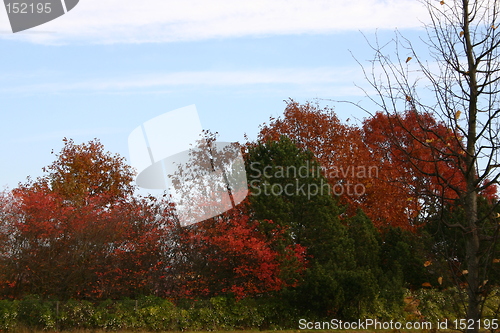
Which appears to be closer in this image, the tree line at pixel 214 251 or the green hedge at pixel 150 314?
the green hedge at pixel 150 314

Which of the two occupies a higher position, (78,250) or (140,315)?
(78,250)

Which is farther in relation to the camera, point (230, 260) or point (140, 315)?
point (230, 260)

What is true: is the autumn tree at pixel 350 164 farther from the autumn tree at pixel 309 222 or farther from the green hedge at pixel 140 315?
the green hedge at pixel 140 315

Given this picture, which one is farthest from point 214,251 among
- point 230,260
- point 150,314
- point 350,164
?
point 350,164

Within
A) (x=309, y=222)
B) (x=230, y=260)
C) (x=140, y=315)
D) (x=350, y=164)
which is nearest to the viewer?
(x=140, y=315)

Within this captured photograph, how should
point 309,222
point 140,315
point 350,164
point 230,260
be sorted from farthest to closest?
1. point 350,164
2. point 309,222
3. point 230,260
4. point 140,315

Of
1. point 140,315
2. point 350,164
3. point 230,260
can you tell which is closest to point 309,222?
point 230,260

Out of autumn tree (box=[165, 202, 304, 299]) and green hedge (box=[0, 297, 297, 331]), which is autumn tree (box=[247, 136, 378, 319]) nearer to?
autumn tree (box=[165, 202, 304, 299])

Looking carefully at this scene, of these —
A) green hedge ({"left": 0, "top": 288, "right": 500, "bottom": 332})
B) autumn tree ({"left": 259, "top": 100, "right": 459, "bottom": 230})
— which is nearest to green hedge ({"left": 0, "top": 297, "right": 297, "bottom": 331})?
green hedge ({"left": 0, "top": 288, "right": 500, "bottom": 332})

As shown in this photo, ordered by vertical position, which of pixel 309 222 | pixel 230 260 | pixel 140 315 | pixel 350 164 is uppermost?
pixel 350 164

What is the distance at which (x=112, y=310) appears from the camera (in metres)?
15.7

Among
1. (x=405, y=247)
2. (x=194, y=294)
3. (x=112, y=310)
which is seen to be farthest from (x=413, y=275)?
(x=112, y=310)

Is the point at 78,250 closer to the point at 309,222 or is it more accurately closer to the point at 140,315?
the point at 140,315

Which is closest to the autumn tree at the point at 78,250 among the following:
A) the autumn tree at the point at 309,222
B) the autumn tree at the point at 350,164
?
the autumn tree at the point at 309,222
